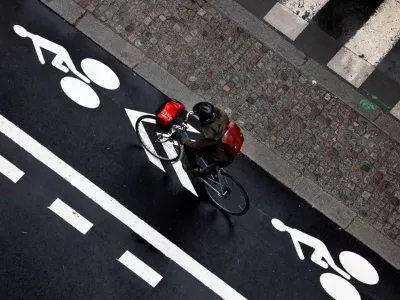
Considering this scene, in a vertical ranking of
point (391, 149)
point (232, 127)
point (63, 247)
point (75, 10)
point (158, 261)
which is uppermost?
point (391, 149)

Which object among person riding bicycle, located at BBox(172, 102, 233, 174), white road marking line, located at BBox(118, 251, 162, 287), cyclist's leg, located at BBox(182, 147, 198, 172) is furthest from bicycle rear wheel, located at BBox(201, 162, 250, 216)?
white road marking line, located at BBox(118, 251, 162, 287)

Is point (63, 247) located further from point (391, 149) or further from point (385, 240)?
point (391, 149)

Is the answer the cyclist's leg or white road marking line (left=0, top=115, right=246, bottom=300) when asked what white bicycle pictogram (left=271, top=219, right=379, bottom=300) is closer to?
white road marking line (left=0, top=115, right=246, bottom=300)

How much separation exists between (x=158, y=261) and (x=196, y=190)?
1.23 metres

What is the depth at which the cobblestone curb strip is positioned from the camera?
9.09 metres

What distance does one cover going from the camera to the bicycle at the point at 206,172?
8.45 metres

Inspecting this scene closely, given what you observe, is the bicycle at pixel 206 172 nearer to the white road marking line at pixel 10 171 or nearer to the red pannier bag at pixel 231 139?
the red pannier bag at pixel 231 139

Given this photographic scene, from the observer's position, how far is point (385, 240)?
8945 mm

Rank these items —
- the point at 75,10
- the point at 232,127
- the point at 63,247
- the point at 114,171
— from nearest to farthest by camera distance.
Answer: the point at 232,127 < the point at 63,247 < the point at 114,171 < the point at 75,10

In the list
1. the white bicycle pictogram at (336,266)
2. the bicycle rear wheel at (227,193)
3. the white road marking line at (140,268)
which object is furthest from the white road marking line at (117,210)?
the white bicycle pictogram at (336,266)

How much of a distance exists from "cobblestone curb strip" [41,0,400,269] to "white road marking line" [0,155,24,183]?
2455 mm

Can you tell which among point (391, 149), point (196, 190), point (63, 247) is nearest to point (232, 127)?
point (196, 190)

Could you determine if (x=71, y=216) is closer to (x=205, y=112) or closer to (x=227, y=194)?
(x=227, y=194)

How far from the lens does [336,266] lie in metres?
8.68
